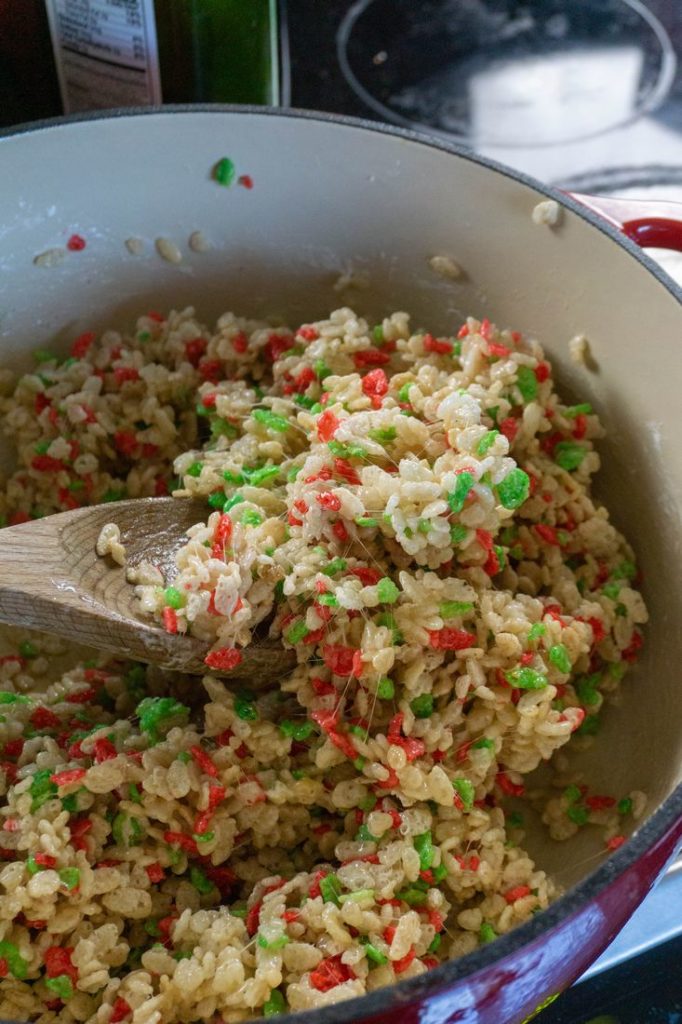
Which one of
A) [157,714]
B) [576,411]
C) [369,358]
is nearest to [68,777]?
[157,714]

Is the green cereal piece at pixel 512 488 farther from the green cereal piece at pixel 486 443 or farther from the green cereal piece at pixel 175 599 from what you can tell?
the green cereal piece at pixel 175 599

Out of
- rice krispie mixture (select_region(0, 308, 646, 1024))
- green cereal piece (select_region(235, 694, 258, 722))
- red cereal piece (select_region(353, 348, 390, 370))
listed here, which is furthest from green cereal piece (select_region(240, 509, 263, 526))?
red cereal piece (select_region(353, 348, 390, 370))

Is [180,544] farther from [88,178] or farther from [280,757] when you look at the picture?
[88,178]

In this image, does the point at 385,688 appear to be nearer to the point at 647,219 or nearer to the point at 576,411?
the point at 576,411

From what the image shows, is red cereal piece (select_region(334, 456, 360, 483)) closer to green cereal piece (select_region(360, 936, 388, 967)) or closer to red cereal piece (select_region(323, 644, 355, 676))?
red cereal piece (select_region(323, 644, 355, 676))

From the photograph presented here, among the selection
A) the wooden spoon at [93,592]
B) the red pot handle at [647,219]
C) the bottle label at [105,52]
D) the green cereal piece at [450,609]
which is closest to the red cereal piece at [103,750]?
the wooden spoon at [93,592]

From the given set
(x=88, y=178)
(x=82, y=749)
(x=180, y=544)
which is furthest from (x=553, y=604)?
(x=88, y=178)
